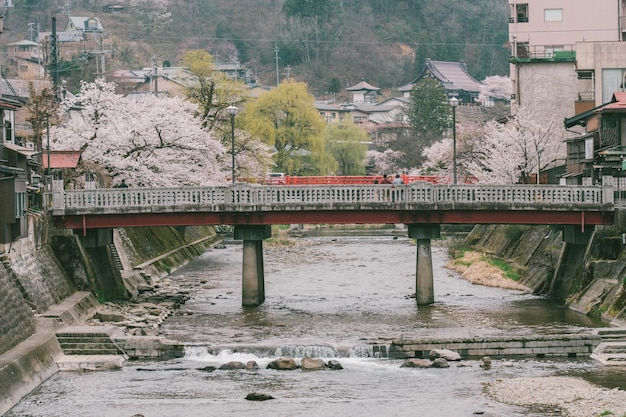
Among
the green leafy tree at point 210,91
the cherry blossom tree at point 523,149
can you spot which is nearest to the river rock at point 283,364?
the cherry blossom tree at point 523,149

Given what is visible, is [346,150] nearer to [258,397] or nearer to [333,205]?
[333,205]

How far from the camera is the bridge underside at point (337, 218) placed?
198 ft

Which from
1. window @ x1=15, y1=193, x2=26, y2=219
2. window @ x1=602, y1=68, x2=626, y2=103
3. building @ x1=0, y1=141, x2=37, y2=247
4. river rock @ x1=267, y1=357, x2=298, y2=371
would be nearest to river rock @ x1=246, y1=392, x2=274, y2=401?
river rock @ x1=267, y1=357, x2=298, y2=371

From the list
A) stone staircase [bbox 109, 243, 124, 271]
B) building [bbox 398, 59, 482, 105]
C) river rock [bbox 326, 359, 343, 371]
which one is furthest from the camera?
building [bbox 398, 59, 482, 105]

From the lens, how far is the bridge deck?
60000 millimetres

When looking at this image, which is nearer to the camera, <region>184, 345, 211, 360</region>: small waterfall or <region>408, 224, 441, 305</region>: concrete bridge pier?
<region>184, 345, 211, 360</region>: small waterfall

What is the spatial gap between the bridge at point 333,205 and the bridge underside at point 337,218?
5 cm

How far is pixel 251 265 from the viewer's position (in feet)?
207

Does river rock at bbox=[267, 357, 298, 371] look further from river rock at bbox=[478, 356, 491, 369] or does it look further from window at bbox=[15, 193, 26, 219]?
window at bbox=[15, 193, 26, 219]

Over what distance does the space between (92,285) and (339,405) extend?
74.4ft

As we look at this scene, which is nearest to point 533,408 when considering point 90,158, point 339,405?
point 339,405

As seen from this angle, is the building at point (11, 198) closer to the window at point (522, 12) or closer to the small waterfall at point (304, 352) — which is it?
the small waterfall at point (304, 352)

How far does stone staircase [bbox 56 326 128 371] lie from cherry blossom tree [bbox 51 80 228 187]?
2658 centimetres

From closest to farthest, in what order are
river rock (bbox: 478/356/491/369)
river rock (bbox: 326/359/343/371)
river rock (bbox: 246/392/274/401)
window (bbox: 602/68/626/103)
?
1. river rock (bbox: 246/392/274/401)
2. river rock (bbox: 478/356/491/369)
3. river rock (bbox: 326/359/343/371)
4. window (bbox: 602/68/626/103)
